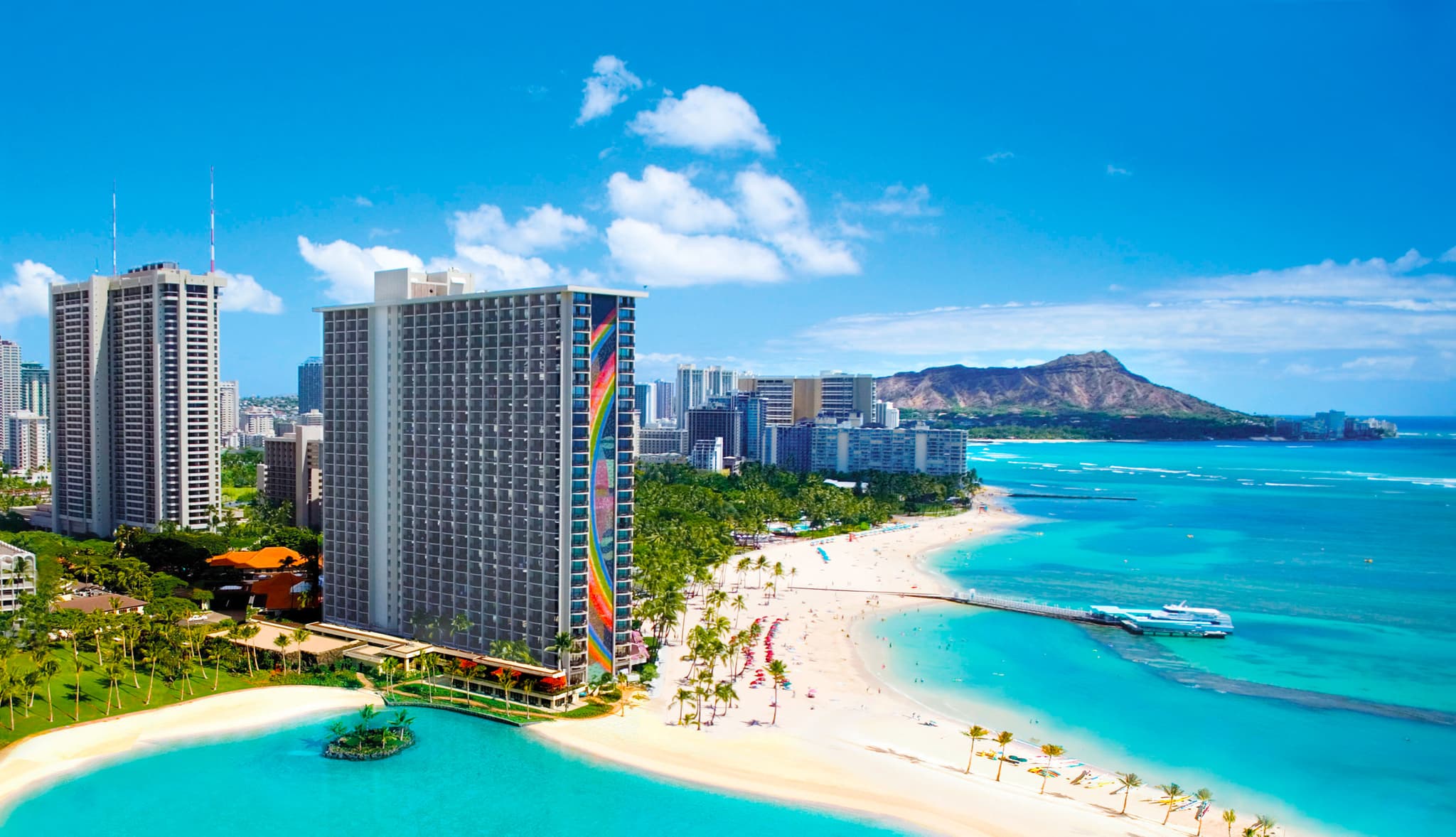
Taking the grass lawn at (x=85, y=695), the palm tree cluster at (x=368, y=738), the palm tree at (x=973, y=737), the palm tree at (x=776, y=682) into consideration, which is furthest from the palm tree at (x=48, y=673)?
the palm tree at (x=973, y=737)

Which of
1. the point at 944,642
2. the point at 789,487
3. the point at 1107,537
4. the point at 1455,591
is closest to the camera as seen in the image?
the point at 944,642

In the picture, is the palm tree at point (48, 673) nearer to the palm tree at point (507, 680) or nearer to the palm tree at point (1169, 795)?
the palm tree at point (507, 680)

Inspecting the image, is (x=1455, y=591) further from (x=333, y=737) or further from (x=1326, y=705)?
(x=333, y=737)

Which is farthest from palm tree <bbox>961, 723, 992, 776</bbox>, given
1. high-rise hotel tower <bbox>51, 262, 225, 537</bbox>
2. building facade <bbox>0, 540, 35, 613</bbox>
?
high-rise hotel tower <bbox>51, 262, 225, 537</bbox>

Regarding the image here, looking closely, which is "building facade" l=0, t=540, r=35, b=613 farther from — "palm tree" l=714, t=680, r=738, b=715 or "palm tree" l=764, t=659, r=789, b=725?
"palm tree" l=764, t=659, r=789, b=725

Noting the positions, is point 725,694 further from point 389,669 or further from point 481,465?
point 389,669

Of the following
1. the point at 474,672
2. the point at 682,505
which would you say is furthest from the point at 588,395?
the point at 682,505

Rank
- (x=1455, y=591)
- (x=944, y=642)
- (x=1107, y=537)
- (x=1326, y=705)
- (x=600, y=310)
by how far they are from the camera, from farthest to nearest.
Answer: (x=1107, y=537) < (x=1455, y=591) < (x=944, y=642) < (x=1326, y=705) < (x=600, y=310)
